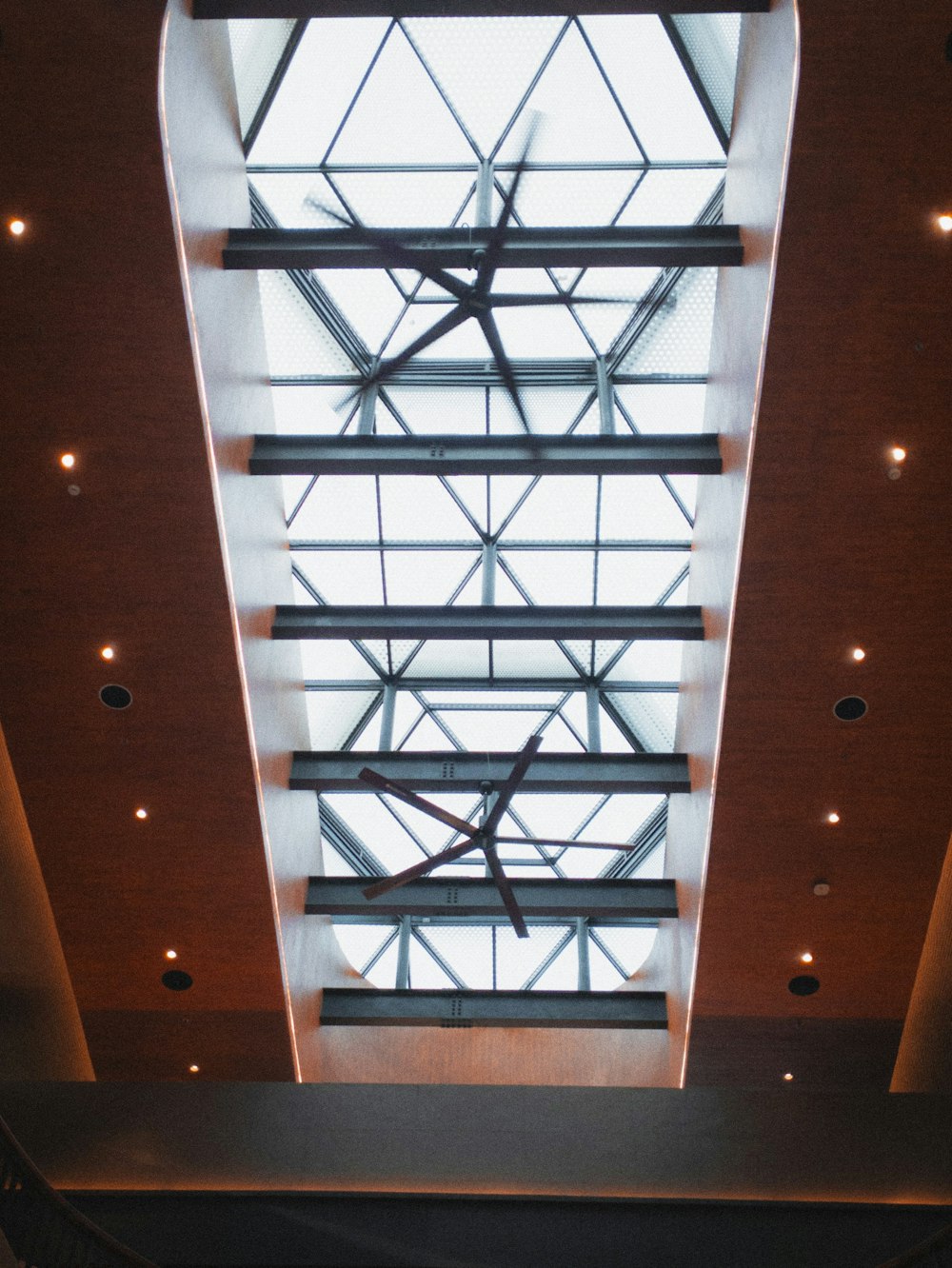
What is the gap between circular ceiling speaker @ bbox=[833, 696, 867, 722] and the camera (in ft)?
50.2

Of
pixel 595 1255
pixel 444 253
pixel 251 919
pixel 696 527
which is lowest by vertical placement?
pixel 595 1255

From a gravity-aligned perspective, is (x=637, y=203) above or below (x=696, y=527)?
above

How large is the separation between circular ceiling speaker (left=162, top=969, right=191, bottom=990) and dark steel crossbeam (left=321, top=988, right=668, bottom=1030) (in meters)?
3.42

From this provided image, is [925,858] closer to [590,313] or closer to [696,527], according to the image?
[696,527]

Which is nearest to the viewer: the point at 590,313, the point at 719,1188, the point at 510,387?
the point at 510,387

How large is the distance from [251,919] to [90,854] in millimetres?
2479

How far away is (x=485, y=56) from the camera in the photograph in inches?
556

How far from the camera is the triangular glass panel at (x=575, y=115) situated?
14133 millimetres

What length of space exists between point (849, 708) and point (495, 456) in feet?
17.8

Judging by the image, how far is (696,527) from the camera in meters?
17.5

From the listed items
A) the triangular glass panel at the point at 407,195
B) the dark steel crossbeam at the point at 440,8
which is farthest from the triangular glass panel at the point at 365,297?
the dark steel crossbeam at the point at 440,8

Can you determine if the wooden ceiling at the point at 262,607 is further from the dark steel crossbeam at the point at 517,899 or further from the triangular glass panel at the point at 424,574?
the triangular glass panel at the point at 424,574

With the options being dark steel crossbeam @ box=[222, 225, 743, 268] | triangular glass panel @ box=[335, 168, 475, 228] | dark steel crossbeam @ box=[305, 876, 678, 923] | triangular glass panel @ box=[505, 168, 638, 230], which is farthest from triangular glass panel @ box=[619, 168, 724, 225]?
dark steel crossbeam @ box=[305, 876, 678, 923]

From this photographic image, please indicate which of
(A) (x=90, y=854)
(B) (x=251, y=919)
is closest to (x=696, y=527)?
(B) (x=251, y=919)
